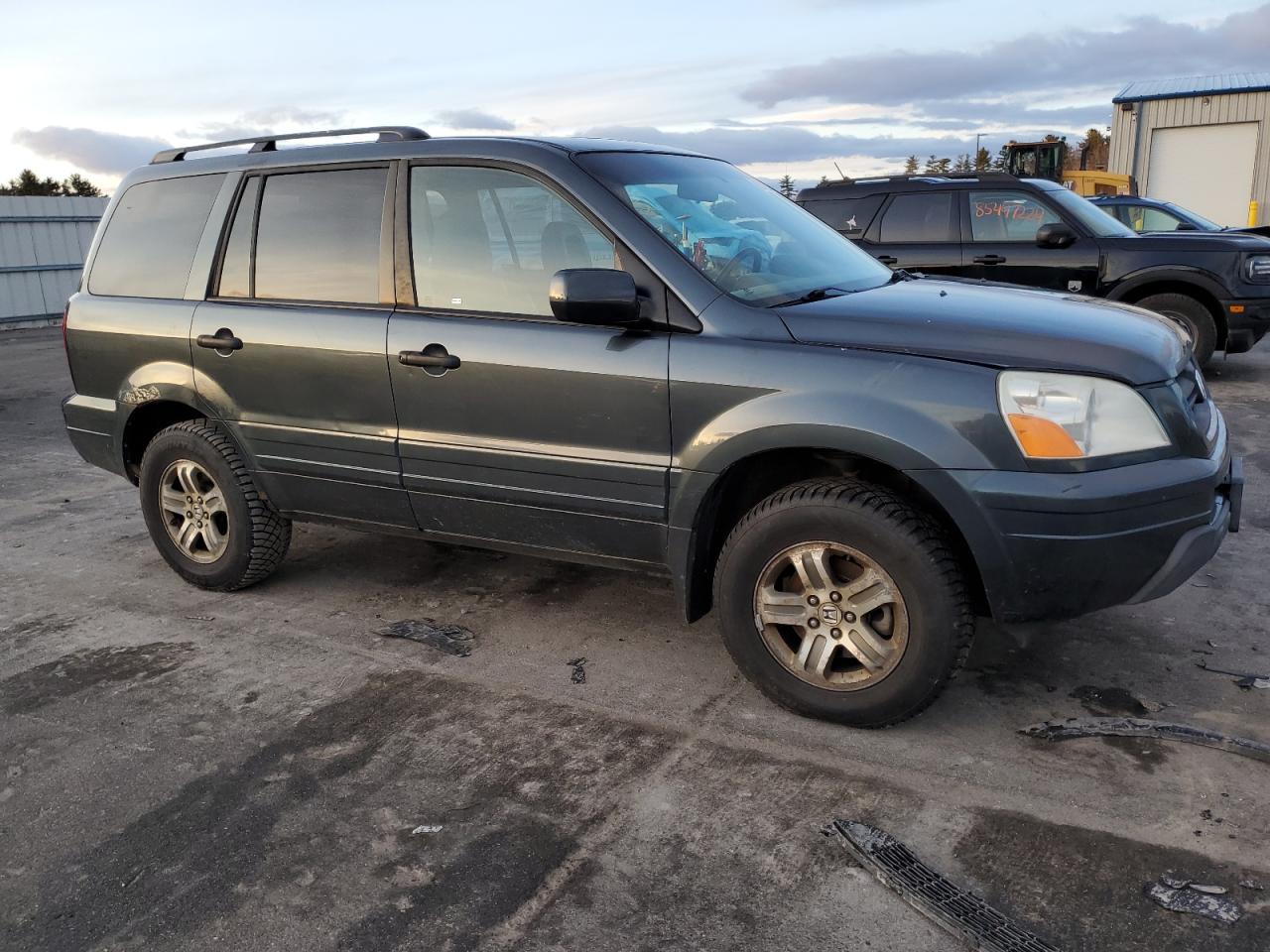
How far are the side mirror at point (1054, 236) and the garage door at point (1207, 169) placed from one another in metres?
21.2

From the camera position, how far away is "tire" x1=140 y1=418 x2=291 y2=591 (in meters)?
4.62

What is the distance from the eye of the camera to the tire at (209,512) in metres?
4.62

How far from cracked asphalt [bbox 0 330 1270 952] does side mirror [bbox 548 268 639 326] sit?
132 centimetres

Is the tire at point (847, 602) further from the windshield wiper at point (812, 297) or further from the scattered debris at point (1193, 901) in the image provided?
the scattered debris at point (1193, 901)

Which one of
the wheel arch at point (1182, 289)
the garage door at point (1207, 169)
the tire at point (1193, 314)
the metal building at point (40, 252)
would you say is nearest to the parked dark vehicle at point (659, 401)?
the wheel arch at point (1182, 289)

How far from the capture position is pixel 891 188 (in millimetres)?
9898

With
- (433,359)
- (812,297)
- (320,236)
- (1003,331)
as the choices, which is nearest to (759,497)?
(812,297)

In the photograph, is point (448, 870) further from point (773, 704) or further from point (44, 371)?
point (44, 371)

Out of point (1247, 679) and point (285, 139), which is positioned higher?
point (285, 139)

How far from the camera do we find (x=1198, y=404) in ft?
11.3

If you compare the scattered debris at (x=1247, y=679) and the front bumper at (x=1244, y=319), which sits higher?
the front bumper at (x=1244, y=319)

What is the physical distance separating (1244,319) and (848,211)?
353 cm

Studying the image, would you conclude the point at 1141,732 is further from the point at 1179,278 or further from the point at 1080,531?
the point at 1179,278

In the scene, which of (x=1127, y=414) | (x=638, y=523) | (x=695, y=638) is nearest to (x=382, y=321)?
(x=638, y=523)
